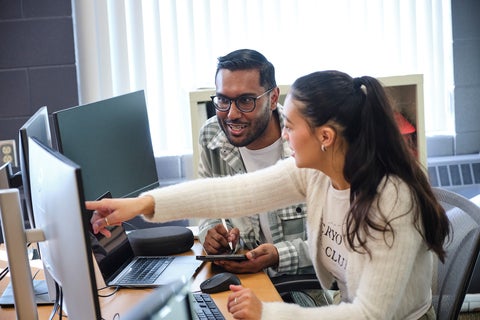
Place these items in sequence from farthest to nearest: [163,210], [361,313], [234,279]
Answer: [234,279]
[163,210]
[361,313]

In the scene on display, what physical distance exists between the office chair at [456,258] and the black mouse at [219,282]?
50 cm

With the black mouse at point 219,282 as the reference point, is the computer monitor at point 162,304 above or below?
above

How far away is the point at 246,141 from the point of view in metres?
2.39

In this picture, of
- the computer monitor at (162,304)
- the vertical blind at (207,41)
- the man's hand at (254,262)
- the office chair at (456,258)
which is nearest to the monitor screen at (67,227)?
the computer monitor at (162,304)

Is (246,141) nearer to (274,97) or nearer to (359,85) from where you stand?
(274,97)

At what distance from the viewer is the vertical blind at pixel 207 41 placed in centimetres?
339

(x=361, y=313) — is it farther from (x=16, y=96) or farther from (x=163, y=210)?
(x=16, y=96)

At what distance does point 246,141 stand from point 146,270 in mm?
525

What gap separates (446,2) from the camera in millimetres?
3523

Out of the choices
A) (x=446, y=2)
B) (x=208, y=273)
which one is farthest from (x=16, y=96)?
(x=446, y=2)

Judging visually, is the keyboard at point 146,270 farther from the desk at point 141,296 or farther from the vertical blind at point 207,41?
the vertical blind at point 207,41

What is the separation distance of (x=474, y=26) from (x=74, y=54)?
1.80 m

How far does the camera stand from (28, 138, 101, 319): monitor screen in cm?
110

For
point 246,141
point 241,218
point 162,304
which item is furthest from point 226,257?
point 162,304
